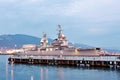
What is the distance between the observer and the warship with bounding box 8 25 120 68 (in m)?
92.8

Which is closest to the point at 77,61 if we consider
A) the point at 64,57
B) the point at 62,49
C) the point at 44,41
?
the point at 64,57

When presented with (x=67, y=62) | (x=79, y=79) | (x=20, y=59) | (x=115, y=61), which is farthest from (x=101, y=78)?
(x=20, y=59)

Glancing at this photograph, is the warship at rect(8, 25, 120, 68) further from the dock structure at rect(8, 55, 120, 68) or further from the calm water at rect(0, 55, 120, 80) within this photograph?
the calm water at rect(0, 55, 120, 80)

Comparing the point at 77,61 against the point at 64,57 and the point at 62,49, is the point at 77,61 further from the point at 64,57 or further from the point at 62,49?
the point at 62,49

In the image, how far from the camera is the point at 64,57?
108 metres

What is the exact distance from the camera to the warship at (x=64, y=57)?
92.8 m

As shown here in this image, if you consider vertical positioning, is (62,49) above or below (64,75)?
above

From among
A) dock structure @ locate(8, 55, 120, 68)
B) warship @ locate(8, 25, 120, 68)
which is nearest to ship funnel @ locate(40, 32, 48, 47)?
warship @ locate(8, 25, 120, 68)

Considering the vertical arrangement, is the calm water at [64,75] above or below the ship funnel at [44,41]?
below

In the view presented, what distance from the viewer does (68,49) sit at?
5748 inches

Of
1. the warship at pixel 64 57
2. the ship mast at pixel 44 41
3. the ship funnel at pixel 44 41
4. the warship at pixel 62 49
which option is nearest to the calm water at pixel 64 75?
the warship at pixel 64 57

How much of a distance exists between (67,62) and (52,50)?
149 feet

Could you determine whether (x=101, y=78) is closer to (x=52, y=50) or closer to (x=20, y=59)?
(x=20, y=59)

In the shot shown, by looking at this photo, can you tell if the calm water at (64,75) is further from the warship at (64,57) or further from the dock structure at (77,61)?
the warship at (64,57)
